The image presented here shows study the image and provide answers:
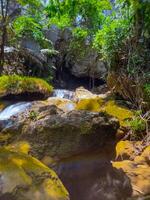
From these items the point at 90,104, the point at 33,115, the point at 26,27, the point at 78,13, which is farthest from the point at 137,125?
the point at 78,13

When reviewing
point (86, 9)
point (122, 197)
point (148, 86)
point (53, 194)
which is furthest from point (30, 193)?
point (86, 9)

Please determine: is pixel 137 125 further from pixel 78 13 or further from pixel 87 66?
pixel 87 66

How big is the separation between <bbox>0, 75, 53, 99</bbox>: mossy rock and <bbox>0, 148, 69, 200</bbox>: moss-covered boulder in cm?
782

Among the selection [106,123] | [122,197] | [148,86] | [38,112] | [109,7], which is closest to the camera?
[122,197]

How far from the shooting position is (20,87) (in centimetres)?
1226

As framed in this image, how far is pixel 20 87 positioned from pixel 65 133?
21.5 ft

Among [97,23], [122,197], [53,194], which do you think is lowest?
[122,197]

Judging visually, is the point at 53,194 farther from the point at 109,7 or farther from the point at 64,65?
the point at 64,65

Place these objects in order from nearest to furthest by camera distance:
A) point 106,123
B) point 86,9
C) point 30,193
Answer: point 30,193 → point 106,123 → point 86,9

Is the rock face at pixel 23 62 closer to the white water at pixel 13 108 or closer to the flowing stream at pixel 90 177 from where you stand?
the white water at pixel 13 108

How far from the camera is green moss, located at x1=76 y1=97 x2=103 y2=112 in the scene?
10.6 metres

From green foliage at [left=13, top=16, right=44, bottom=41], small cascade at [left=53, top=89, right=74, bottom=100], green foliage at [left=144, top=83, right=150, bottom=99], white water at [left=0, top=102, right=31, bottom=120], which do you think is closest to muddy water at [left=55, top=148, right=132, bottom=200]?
green foliage at [left=144, top=83, right=150, bottom=99]

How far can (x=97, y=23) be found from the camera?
66.4ft

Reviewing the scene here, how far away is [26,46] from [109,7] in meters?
4.17
